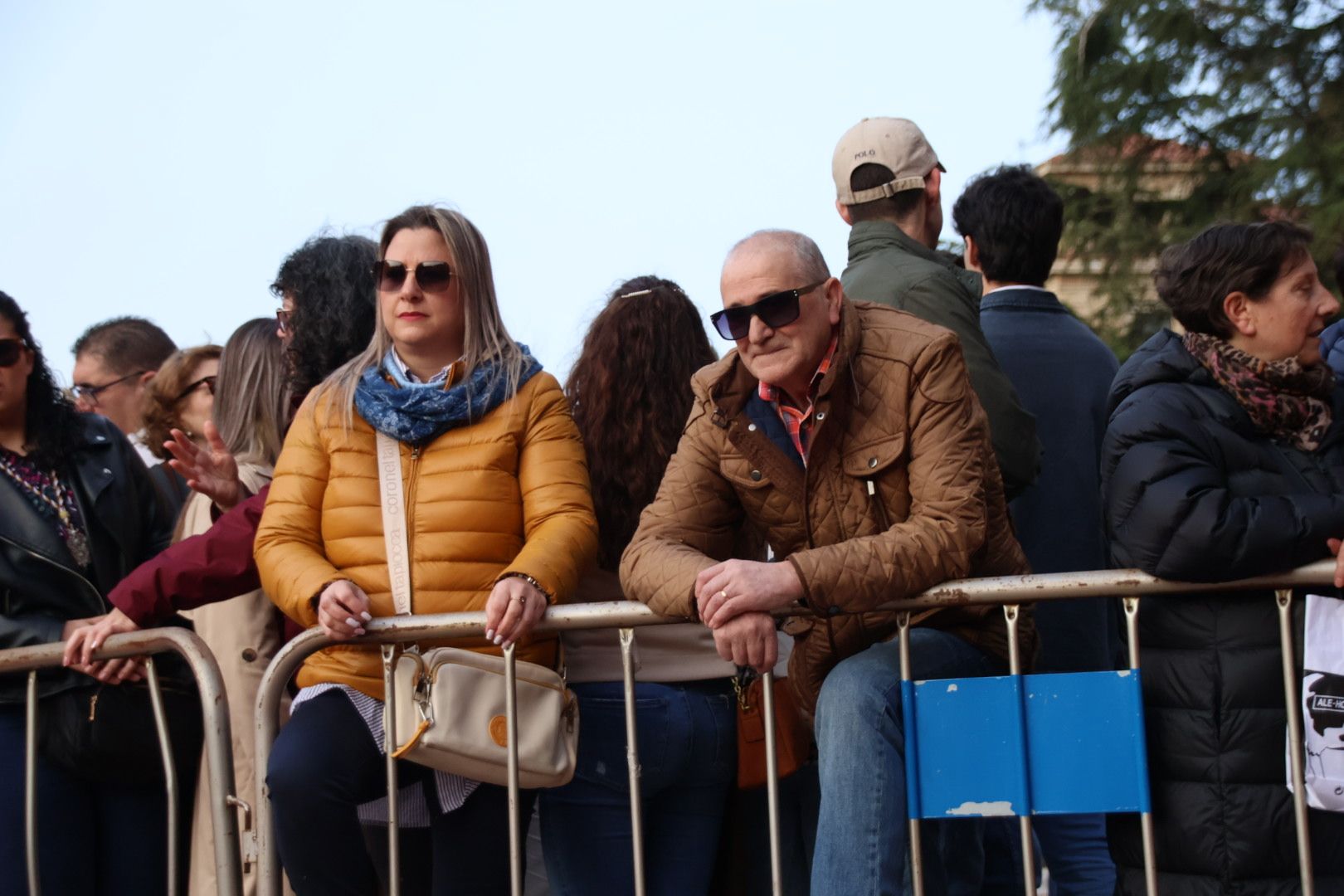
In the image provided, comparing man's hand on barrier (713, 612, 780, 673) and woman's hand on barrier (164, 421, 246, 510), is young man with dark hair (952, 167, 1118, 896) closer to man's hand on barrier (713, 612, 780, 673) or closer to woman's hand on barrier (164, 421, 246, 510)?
man's hand on barrier (713, 612, 780, 673)

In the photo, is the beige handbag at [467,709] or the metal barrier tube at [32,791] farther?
the metal barrier tube at [32,791]

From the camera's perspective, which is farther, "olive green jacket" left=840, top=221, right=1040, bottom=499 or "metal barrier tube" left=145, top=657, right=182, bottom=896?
"olive green jacket" left=840, top=221, right=1040, bottom=499

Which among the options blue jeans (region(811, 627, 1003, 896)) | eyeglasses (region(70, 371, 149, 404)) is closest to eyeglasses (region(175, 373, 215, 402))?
eyeglasses (region(70, 371, 149, 404))

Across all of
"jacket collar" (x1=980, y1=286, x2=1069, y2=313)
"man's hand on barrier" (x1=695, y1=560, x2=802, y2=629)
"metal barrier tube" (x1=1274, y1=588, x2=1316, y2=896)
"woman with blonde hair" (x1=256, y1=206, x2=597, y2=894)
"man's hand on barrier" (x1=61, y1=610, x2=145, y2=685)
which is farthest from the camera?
"jacket collar" (x1=980, y1=286, x2=1069, y2=313)

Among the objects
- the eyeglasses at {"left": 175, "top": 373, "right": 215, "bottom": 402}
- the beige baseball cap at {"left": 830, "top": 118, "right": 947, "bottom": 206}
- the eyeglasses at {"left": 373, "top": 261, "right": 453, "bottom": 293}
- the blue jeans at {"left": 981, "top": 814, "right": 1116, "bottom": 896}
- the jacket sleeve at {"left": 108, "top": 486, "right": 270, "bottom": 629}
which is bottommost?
the blue jeans at {"left": 981, "top": 814, "right": 1116, "bottom": 896}

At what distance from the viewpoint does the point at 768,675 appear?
13.2ft

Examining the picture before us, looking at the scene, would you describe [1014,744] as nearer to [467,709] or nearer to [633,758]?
[633,758]

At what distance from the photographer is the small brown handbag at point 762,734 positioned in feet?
13.9

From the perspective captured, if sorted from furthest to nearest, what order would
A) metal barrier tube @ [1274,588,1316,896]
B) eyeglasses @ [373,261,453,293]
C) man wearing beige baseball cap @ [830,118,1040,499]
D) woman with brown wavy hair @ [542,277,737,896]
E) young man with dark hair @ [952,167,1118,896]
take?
young man with dark hair @ [952,167,1118,896]
man wearing beige baseball cap @ [830,118,1040,499]
eyeglasses @ [373,261,453,293]
woman with brown wavy hair @ [542,277,737,896]
metal barrier tube @ [1274,588,1316,896]

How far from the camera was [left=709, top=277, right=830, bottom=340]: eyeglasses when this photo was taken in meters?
3.95

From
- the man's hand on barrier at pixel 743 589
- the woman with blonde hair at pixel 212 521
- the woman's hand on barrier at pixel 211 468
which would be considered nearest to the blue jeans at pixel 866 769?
the man's hand on barrier at pixel 743 589

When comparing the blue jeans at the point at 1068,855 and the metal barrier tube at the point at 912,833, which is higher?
the metal barrier tube at the point at 912,833

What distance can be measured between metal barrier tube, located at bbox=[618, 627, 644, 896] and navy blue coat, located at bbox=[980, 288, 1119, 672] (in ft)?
5.11

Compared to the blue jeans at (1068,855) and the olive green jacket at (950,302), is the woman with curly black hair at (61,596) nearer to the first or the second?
the olive green jacket at (950,302)
